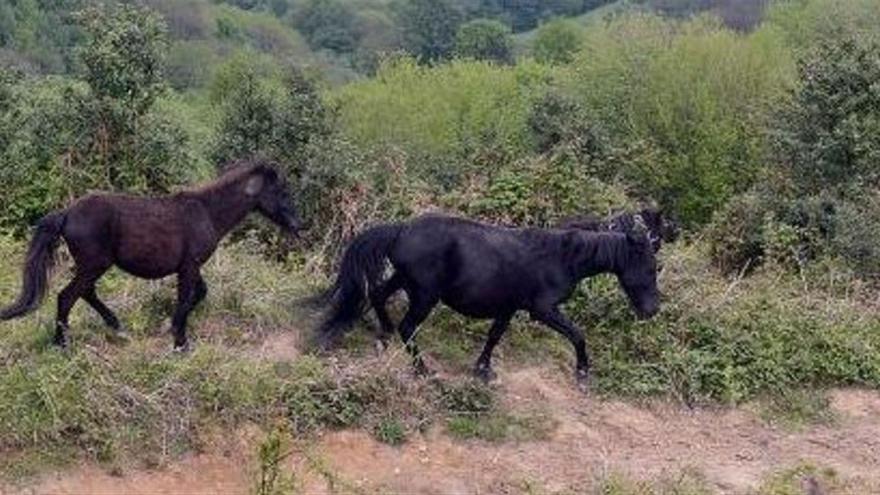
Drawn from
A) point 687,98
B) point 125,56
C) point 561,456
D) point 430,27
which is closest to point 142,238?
point 561,456

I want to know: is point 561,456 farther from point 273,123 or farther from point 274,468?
point 273,123

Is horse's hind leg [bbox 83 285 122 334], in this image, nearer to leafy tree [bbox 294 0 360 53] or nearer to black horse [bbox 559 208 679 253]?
black horse [bbox 559 208 679 253]

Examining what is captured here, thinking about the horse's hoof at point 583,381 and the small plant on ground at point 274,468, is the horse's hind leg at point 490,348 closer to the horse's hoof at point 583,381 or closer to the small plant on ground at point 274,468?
the horse's hoof at point 583,381

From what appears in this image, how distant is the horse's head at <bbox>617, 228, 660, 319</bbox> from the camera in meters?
11.0

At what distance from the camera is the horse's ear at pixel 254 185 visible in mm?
10750

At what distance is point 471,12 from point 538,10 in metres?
6.23

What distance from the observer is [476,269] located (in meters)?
10.6

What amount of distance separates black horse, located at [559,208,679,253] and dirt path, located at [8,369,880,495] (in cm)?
142

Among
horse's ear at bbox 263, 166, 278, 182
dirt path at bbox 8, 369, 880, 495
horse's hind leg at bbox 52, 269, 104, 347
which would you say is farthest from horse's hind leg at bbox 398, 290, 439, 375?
horse's hind leg at bbox 52, 269, 104, 347

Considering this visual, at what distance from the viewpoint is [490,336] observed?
10.9 metres

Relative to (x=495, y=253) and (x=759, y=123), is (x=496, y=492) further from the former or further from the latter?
(x=759, y=123)

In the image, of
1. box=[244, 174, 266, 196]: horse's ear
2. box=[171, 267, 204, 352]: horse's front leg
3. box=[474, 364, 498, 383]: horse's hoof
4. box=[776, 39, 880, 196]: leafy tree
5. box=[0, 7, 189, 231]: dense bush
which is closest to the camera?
box=[171, 267, 204, 352]: horse's front leg

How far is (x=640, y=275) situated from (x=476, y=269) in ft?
5.32

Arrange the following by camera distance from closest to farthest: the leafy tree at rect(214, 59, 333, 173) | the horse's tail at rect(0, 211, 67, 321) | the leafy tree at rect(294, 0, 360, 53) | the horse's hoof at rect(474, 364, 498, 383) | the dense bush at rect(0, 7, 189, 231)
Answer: the horse's tail at rect(0, 211, 67, 321), the horse's hoof at rect(474, 364, 498, 383), the dense bush at rect(0, 7, 189, 231), the leafy tree at rect(214, 59, 333, 173), the leafy tree at rect(294, 0, 360, 53)
